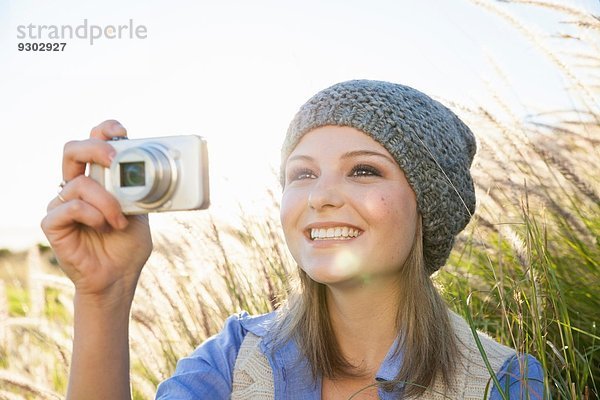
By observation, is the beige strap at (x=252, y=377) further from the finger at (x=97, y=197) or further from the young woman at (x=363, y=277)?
the finger at (x=97, y=197)

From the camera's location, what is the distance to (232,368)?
2.54 metres

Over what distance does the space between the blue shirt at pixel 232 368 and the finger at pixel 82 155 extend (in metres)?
0.79

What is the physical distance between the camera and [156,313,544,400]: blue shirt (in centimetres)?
238

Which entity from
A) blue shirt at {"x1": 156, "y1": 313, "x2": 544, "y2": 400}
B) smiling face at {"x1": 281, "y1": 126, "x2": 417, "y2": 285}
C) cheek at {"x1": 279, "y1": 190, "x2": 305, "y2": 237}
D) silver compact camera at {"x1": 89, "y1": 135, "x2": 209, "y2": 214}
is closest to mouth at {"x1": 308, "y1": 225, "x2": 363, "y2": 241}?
smiling face at {"x1": 281, "y1": 126, "x2": 417, "y2": 285}

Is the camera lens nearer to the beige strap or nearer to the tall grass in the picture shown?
the beige strap

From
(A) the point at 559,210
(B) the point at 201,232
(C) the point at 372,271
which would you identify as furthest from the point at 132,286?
(A) the point at 559,210

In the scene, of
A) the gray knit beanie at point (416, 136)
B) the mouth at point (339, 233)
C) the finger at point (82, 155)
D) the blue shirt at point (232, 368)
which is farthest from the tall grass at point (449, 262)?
the finger at point (82, 155)

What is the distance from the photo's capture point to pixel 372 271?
2434mm

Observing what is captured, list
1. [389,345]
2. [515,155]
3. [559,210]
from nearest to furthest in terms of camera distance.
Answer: [389,345] → [559,210] → [515,155]

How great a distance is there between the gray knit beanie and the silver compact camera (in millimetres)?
819

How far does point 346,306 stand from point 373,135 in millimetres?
555

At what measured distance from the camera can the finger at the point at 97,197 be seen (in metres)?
1.85

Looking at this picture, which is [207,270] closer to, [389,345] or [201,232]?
[201,232]

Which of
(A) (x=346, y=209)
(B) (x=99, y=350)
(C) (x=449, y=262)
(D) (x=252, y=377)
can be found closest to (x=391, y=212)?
(A) (x=346, y=209)
